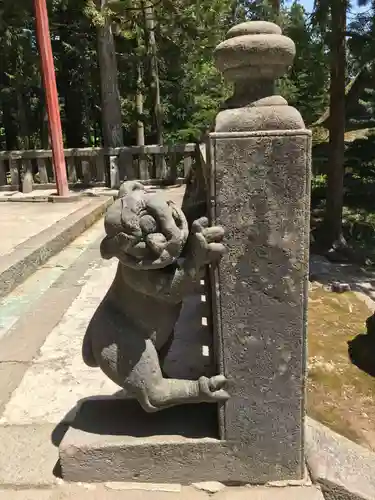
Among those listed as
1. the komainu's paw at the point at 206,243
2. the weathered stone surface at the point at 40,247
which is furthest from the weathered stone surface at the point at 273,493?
the weathered stone surface at the point at 40,247

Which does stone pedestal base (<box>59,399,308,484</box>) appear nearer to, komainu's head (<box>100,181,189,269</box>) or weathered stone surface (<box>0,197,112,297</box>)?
komainu's head (<box>100,181,189,269</box>)

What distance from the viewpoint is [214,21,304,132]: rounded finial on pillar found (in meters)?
1.54

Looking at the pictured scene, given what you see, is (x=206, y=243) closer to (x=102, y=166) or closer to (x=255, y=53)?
(x=255, y=53)

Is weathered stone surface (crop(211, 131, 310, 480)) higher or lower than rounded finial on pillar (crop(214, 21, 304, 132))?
lower

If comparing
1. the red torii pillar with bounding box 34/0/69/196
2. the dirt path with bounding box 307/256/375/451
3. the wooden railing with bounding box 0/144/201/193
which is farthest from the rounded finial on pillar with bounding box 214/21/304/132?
the wooden railing with bounding box 0/144/201/193

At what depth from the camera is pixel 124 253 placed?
1627 millimetres

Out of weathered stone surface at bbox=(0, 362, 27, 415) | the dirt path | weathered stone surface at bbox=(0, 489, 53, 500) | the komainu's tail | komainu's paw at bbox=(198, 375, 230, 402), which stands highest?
the komainu's tail

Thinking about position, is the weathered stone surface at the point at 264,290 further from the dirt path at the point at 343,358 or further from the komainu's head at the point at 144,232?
the dirt path at the point at 343,358

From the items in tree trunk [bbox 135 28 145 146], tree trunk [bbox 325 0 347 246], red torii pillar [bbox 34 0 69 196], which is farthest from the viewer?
tree trunk [bbox 135 28 145 146]

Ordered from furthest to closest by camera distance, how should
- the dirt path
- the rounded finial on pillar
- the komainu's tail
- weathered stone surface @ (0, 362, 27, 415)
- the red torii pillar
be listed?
the red torii pillar < the dirt path < weathered stone surface @ (0, 362, 27, 415) < the komainu's tail < the rounded finial on pillar

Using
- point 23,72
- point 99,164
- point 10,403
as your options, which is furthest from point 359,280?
point 23,72

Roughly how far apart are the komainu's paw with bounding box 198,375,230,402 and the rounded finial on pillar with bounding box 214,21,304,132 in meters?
0.86

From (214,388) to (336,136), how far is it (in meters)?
8.13

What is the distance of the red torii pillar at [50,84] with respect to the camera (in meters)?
7.61
